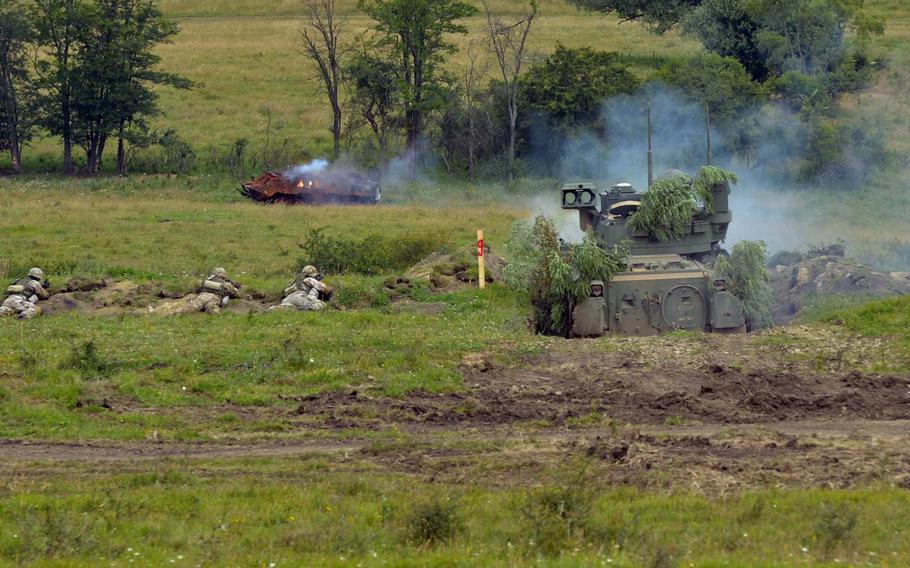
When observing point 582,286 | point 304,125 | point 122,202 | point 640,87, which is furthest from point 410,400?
point 304,125

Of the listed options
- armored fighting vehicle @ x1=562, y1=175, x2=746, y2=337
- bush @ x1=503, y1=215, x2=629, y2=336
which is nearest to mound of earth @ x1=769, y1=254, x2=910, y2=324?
armored fighting vehicle @ x1=562, y1=175, x2=746, y2=337

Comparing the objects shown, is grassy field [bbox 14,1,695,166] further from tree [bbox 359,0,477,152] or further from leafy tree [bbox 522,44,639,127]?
leafy tree [bbox 522,44,639,127]

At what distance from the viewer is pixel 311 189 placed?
1510 inches

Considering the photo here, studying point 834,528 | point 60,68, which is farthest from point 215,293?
point 60,68

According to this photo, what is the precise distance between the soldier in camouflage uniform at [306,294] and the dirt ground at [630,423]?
450cm

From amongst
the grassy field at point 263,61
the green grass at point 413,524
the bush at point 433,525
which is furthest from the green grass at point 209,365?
the grassy field at point 263,61

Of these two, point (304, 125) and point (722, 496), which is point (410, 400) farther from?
point (304, 125)

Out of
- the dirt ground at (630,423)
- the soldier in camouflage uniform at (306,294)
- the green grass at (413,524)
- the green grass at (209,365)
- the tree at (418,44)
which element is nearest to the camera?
the green grass at (413,524)

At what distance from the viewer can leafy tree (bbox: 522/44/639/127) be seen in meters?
43.9

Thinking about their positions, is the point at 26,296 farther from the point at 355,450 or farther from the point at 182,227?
the point at 182,227

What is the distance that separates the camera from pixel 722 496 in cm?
1035

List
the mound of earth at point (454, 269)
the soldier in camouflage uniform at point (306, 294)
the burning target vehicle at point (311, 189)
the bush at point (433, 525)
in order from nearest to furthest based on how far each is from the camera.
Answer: the bush at point (433, 525) → the soldier in camouflage uniform at point (306, 294) → the mound of earth at point (454, 269) → the burning target vehicle at point (311, 189)

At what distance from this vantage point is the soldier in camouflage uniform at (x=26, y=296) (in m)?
18.8

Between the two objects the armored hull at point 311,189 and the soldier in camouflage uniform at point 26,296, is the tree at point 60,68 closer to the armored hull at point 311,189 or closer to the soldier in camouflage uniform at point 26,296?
the armored hull at point 311,189
